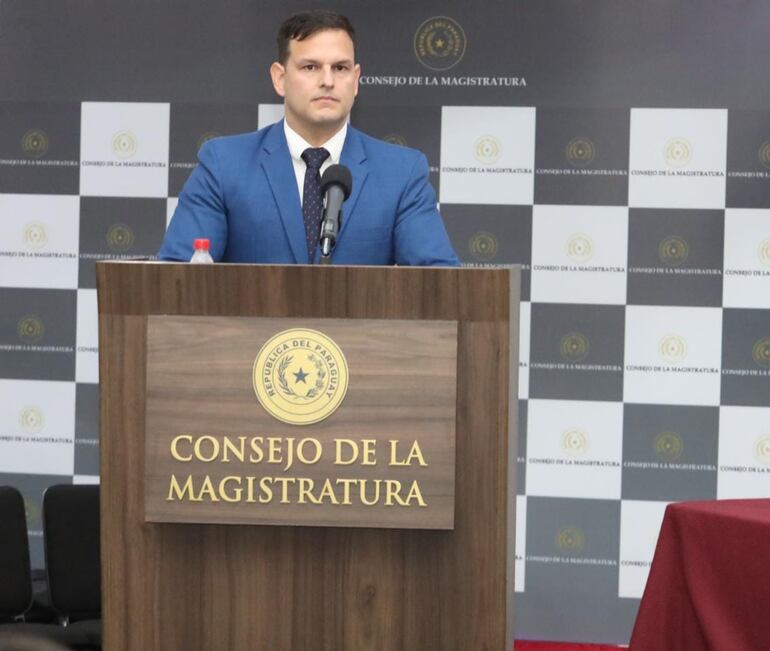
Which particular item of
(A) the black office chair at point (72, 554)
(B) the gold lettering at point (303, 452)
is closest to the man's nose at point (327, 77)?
(B) the gold lettering at point (303, 452)

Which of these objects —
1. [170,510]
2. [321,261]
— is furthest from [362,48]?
[170,510]

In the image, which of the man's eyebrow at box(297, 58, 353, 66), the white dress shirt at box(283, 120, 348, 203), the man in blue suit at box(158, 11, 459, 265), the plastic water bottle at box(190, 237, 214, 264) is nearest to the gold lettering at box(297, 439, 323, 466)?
the plastic water bottle at box(190, 237, 214, 264)

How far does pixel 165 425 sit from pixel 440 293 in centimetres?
53

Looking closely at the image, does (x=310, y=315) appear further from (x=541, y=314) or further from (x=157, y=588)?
(x=541, y=314)

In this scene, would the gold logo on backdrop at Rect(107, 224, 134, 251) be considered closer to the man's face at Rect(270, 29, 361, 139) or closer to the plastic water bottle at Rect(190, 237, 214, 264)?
the man's face at Rect(270, 29, 361, 139)

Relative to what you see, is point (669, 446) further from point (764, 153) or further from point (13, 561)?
point (13, 561)

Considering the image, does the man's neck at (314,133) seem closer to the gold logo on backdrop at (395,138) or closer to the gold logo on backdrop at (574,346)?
the gold logo on backdrop at (395,138)

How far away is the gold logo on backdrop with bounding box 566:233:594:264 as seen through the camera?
14.9ft

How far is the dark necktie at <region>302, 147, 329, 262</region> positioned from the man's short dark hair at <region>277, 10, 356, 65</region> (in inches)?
8.4

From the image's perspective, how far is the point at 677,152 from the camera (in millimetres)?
4504

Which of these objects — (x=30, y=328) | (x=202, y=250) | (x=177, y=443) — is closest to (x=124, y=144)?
(x=30, y=328)

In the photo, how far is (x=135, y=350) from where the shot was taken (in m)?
2.25

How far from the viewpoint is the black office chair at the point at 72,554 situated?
392cm

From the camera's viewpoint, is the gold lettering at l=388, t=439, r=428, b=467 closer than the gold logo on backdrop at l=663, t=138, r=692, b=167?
Yes
